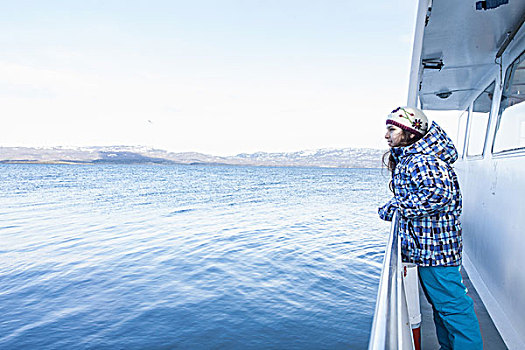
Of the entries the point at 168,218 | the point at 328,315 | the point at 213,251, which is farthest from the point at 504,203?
the point at 168,218

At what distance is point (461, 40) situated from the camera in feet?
13.0

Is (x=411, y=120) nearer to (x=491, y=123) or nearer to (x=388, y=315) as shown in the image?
(x=388, y=315)

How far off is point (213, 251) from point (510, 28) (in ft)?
30.0

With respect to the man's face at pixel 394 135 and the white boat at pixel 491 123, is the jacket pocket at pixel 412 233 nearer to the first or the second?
the man's face at pixel 394 135

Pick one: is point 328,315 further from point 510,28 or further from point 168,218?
point 168,218

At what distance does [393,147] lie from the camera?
2625 mm

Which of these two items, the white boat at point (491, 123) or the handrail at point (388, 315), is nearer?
the handrail at point (388, 315)

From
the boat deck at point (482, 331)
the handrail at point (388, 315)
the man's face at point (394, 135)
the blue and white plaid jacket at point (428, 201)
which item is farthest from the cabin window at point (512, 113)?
the handrail at point (388, 315)

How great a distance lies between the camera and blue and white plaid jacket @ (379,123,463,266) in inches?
93.0

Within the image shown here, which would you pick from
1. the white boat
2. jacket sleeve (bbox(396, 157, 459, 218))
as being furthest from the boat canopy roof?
jacket sleeve (bbox(396, 157, 459, 218))

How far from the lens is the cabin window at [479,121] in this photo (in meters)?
5.08

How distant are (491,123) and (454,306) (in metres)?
2.84

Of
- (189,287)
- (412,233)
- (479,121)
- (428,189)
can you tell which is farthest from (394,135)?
(189,287)

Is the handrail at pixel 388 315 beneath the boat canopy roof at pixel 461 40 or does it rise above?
beneath
